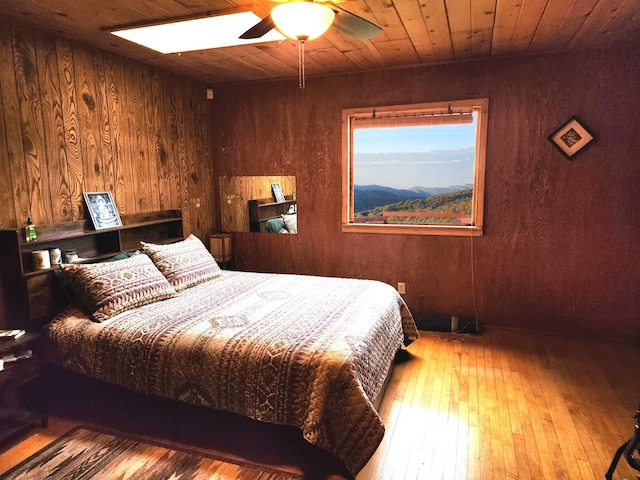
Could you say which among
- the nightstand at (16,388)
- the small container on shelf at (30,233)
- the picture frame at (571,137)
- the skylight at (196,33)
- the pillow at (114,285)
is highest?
the skylight at (196,33)

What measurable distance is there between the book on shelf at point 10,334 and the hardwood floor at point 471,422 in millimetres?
549

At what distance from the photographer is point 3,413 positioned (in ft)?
7.72

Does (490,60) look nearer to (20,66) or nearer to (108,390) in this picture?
(20,66)

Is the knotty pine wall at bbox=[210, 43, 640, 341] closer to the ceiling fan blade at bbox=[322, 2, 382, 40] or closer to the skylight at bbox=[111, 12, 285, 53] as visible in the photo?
the skylight at bbox=[111, 12, 285, 53]

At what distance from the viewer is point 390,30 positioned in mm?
2908

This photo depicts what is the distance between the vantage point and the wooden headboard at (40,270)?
101 inches

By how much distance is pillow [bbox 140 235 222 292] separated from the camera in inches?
125

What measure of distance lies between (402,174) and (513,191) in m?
1.72

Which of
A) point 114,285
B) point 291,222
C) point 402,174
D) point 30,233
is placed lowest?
point 114,285

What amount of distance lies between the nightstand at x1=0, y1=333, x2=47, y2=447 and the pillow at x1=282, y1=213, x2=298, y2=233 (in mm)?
2555

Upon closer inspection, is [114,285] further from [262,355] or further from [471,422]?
[471,422]

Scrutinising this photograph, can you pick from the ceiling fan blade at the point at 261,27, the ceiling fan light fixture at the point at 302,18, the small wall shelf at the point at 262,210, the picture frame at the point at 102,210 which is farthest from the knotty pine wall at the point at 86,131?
the ceiling fan light fixture at the point at 302,18

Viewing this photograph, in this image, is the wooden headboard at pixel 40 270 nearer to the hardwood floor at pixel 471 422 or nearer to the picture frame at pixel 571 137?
the hardwood floor at pixel 471 422

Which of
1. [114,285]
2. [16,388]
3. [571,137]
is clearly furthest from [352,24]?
[16,388]
